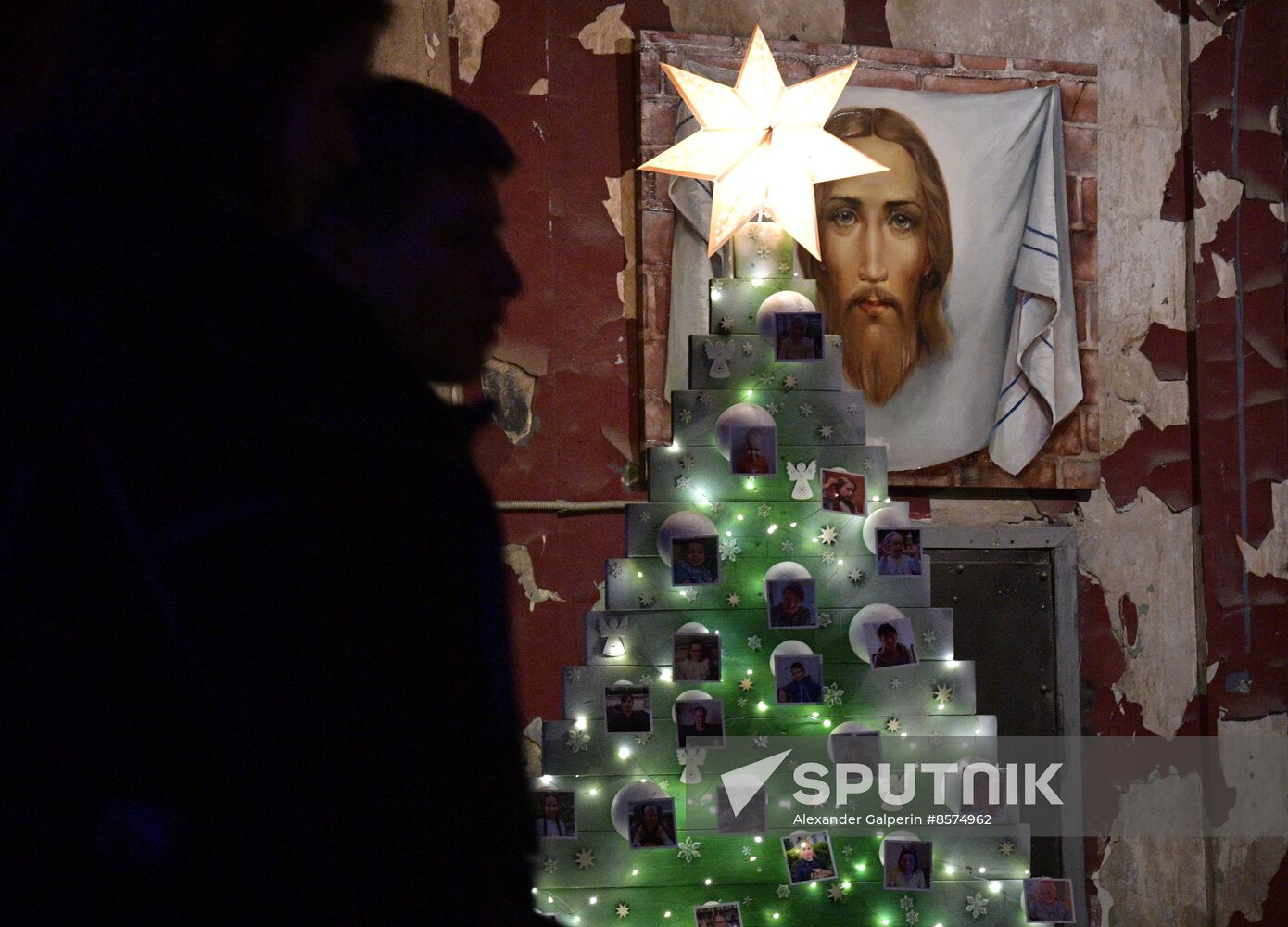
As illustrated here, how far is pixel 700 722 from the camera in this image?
195 cm

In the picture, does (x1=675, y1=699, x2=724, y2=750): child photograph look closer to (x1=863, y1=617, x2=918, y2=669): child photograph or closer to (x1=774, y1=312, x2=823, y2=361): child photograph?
(x1=863, y1=617, x2=918, y2=669): child photograph

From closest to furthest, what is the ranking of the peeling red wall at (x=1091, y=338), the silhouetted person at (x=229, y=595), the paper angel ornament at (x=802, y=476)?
the silhouetted person at (x=229, y=595)
the paper angel ornament at (x=802, y=476)
the peeling red wall at (x=1091, y=338)

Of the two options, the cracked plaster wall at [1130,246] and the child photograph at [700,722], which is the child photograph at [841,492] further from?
the cracked plaster wall at [1130,246]

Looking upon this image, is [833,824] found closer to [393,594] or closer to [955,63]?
[393,594]

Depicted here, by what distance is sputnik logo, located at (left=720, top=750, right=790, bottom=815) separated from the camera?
1945mm

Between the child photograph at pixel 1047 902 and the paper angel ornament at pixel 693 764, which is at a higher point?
the paper angel ornament at pixel 693 764

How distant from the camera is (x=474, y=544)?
0.43 meters

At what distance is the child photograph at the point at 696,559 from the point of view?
201cm

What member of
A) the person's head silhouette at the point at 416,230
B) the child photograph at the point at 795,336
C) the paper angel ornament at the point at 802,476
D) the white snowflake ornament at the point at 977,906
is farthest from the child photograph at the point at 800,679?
the person's head silhouette at the point at 416,230

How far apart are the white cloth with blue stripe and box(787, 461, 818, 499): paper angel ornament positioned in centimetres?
117

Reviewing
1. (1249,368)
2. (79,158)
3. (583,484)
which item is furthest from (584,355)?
(79,158)

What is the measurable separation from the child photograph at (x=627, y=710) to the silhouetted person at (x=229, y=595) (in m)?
1.49

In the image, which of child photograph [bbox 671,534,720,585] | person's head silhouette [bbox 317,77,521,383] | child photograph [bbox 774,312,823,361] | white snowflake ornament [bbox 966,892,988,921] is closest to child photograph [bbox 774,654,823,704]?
child photograph [bbox 671,534,720,585]

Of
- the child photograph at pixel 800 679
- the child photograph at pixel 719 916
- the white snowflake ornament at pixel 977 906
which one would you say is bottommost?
the white snowflake ornament at pixel 977 906
